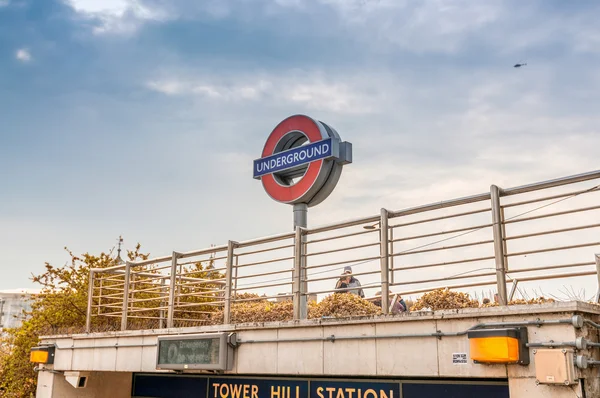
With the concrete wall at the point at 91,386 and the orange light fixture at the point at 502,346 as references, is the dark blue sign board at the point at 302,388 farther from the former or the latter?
the concrete wall at the point at 91,386

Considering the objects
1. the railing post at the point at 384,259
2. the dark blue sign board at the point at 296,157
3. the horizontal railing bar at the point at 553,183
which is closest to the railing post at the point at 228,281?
the dark blue sign board at the point at 296,157

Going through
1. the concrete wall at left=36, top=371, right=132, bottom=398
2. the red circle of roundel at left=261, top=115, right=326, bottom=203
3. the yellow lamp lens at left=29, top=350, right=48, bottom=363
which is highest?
the red circle of roundel at left=261, top=115, right=326, bottom=203

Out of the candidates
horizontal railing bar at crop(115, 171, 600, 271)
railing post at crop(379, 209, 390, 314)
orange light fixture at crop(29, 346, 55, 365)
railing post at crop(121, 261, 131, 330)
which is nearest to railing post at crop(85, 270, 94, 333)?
orange light fixture at crop(29, 346, 55, 365)

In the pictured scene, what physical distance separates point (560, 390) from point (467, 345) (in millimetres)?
944

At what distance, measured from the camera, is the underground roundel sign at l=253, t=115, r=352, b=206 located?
1002 centimetres

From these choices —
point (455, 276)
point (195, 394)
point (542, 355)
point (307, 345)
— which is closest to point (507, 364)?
point (542, 355)

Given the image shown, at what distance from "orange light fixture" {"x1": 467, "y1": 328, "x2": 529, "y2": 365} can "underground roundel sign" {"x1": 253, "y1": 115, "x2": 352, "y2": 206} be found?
4.71 metres

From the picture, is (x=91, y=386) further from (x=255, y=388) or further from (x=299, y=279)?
(x=299, y=279)

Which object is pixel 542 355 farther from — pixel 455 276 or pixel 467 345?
pixel 455 276

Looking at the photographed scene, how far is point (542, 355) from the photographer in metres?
5.52

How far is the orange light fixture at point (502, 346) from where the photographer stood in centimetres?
561

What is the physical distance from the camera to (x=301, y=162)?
10398 mm

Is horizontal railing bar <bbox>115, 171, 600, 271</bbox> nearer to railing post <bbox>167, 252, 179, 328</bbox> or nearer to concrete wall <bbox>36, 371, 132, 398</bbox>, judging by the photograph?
railing post <bbox>167, 252, 179, 328</bbox>

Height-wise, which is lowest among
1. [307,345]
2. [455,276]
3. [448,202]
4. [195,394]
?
[195,394]
